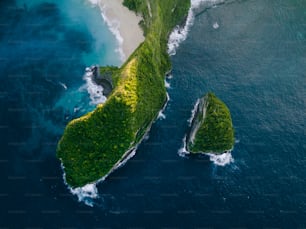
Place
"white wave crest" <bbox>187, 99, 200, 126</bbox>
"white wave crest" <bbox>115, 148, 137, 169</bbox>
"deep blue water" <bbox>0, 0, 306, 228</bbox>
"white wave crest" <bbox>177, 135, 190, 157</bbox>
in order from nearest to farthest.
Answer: "deep blue water" <bbox>0, 0, 306, 228</bbox>, "white wave crest" <bbox>115, 148, 137, 169</bbox>, "white wave crest" <bbox>177, 135, 190, 157</bbox>, "white wave crest" <bbox>187, 99, 200, 126</bbox>

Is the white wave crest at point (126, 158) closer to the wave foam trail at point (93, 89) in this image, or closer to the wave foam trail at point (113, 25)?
the wave foam trail at point (93, 89)

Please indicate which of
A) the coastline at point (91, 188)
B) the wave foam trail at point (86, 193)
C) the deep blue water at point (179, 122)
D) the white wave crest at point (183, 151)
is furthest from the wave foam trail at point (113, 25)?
the wave foam trail at point (86, 193)

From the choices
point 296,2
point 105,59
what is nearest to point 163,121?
point 105,59

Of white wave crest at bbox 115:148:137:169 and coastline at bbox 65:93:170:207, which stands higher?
white wave crest at bbox 115:148:137:169

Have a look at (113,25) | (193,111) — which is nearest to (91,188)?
(193,111)

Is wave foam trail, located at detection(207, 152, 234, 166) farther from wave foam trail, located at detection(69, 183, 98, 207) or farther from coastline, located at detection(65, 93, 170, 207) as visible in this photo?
wave foam trail, located at detection(69, 183, 98, 207)

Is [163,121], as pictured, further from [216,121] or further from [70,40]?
[70,40]

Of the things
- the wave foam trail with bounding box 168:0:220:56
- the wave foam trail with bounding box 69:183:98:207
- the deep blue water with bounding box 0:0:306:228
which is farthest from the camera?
the wave foam trail with bounding box 168:0:220:56

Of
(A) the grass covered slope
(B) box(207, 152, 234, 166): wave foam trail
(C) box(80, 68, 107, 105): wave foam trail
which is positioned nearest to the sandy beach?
(C) box(80, 68, 107, 105): wave foam trail
